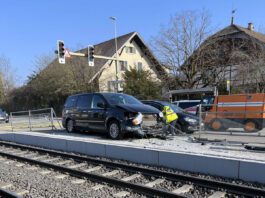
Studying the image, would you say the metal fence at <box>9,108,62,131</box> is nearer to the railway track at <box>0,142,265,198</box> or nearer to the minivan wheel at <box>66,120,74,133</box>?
the minivan wheel at <box>66,120,74,133</box>

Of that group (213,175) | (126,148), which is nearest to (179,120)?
(126,148)

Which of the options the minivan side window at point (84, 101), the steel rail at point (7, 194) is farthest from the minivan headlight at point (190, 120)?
the steel rail at point (7, 194)

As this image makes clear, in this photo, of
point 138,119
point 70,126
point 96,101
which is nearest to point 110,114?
point 138,119

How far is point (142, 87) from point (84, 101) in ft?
73.3

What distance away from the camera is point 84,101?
14.6m

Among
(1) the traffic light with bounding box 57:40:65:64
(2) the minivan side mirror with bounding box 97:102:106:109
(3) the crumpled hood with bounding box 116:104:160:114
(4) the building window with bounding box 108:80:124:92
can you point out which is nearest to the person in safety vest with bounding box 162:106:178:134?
(3) the crumpled hood with bounding box 116:104:160:114

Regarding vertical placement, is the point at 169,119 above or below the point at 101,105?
below

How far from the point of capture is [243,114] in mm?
11586

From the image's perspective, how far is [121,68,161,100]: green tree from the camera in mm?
36594

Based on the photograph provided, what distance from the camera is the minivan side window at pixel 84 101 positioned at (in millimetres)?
14298

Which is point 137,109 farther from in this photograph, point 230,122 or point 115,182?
point 115,182

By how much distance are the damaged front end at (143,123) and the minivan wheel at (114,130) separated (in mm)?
421

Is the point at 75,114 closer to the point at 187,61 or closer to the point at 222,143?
the point at 222,143

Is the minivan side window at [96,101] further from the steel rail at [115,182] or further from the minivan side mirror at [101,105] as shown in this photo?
the steel rail at [115,182]
